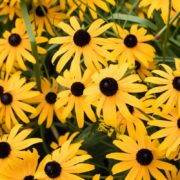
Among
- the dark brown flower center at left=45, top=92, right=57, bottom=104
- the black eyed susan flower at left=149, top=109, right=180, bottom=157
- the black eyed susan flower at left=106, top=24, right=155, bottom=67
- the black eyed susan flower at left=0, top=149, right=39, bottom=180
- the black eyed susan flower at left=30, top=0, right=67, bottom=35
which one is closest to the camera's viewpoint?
the black eyed susan flower at left=149, top=109, right=180, bottom=157

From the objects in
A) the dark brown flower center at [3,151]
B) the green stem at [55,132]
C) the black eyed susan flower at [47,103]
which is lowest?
the green stem at [55,132]

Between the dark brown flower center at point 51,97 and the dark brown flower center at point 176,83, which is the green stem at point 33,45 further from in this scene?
the dark brown flower center at point 176,83

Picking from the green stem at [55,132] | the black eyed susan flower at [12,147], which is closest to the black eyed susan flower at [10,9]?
the green stem at [55,132]

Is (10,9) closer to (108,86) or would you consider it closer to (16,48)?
(16,48)

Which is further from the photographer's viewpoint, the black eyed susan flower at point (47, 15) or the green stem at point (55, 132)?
the black eyed susan flower at point (47, 15)

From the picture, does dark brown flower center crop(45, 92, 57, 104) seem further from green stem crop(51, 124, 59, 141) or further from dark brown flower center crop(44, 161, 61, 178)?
dark brown flower center crop(44, 161, 61, 178)

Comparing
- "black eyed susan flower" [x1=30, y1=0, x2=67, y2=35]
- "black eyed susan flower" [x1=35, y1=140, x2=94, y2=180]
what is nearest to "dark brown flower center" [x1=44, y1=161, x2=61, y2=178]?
"black eyed susan flower" [x1=35, y1=140, x2=94, y2=180]

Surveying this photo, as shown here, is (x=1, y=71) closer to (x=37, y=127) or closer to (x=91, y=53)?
(x=37, y=127)
